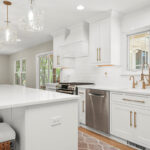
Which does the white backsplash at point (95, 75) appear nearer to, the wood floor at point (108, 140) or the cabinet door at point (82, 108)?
the cabinet door at point (82, 108)

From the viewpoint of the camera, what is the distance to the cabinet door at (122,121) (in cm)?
240

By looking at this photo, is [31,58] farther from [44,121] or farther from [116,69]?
[44,121]

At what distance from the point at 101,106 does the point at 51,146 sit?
1495mm

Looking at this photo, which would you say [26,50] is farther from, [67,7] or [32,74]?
[67,7]

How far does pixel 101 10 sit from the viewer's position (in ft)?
9.85

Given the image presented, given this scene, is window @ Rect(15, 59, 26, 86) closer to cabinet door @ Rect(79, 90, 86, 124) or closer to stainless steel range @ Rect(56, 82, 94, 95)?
stainless steel range @ Rect(56, 82, 94, 95)

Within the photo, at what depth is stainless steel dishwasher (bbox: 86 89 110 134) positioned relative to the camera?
8.98ft

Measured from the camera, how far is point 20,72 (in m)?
8.27

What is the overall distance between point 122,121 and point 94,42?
184cm

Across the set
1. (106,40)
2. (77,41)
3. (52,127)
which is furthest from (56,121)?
(77,41)

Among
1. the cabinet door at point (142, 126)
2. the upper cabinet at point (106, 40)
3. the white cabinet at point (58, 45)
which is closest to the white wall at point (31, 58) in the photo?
the white cabinet at point (58, 45)

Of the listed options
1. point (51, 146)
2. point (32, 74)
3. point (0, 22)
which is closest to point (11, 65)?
point (32, 74)

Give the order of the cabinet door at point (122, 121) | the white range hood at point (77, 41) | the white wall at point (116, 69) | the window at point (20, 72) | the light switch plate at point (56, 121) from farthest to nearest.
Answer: the window at point (20, 72) < the white range hood at point (77, 41) < the white wall at point (116, 69) < the cabinet door at point (122, 121) < the light switch plate at point (56, 121)

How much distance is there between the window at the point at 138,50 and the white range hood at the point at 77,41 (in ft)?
3.51
